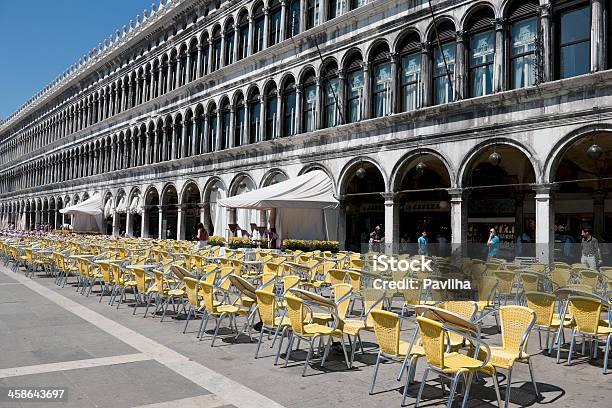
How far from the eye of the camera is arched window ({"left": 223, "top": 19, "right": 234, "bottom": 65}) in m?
30.8

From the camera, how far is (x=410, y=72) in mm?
20266

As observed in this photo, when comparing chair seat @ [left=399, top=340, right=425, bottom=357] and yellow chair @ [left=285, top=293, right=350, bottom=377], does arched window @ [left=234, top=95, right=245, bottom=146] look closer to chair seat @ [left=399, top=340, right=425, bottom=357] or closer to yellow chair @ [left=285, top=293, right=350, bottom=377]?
yellow chair @ [left=285, top=293, right=350, bottom=377]

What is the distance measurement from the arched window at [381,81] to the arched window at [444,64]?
6.84 feet

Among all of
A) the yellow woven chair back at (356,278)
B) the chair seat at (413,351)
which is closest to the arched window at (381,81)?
the yellow woven chair back at (356,278)

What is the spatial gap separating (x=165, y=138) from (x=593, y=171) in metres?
26.6

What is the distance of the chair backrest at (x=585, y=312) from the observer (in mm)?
6742

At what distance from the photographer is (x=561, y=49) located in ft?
52.9

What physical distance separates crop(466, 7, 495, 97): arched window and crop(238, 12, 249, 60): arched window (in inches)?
579

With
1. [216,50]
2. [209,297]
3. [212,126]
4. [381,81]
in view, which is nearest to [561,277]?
[209,297]

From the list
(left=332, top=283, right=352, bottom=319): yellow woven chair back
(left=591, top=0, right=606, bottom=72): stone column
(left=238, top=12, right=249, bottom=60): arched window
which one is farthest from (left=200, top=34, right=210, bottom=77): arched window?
(left=332, top=283, right=352, bottom=319): yellow woven chair back

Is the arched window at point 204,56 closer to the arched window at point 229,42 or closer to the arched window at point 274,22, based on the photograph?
the arched window at point 229,42

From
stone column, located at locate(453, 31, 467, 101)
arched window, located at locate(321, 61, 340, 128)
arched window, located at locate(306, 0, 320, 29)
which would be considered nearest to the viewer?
stone column, located at locate(453, 31, 467, 101)

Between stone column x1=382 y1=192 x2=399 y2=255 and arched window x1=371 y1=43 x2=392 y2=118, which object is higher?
arched window x1=371 y1=43 x2=392 y2=118

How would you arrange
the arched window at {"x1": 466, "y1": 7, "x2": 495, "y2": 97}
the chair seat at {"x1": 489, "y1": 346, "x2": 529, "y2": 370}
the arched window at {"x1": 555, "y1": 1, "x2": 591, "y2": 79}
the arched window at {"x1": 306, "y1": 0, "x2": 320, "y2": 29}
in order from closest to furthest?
the chair seat at {"x1": 489, "y1": 346, "x2": 529, "y2": 370} < the arched window at {"x1": 555, "y1": 1, "x2": 591, "y2": 79} < the arched window at {"x1": 466, "y1": 7, "x2": 495, "y2": 97} < the arched window at {"x1": 306, "y1": 0, "x2": 320, "y2": 29}
